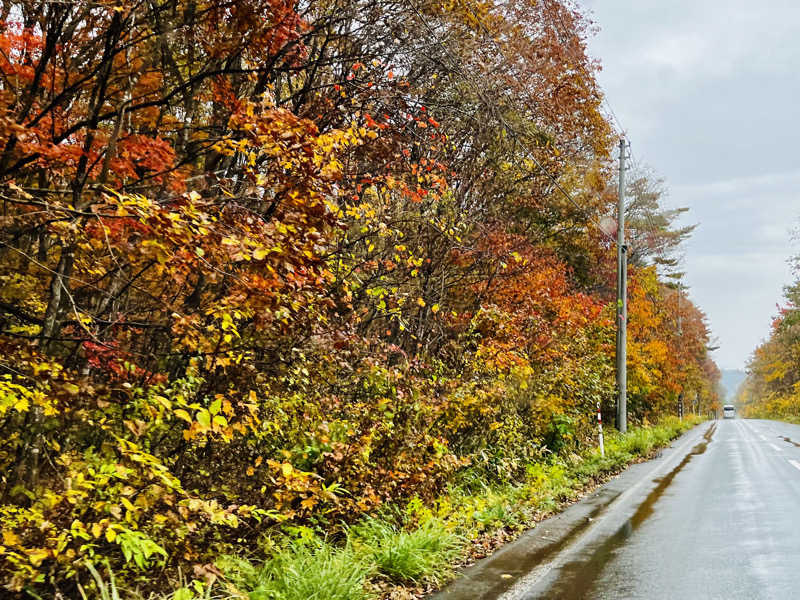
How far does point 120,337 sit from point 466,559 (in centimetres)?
460

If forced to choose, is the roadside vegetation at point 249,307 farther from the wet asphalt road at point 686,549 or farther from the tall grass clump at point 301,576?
the wet asphalt road at point 686,549

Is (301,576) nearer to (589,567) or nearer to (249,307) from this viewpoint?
(249,307)

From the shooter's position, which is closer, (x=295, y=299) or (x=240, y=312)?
(x=295, y=299)

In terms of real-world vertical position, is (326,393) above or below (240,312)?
below

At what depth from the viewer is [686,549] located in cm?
711

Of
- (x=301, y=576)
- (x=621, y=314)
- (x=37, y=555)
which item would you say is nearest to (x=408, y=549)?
(x=301, y=576)

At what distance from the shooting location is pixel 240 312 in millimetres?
5375

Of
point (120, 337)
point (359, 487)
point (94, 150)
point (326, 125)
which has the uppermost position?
point (326, 125)

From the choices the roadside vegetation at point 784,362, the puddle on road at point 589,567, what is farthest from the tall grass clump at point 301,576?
the roadside vegetation at point 784,362

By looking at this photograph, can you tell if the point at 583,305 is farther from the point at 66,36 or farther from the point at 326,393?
the point at 66,36

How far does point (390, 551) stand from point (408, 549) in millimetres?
179

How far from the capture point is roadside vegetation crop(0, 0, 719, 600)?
173 inches

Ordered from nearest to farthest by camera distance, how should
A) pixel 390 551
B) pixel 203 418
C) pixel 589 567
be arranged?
pixel 203 418 < pixel 390 551 < pixel 589 567

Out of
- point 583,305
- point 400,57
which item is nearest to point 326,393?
point 400,57
